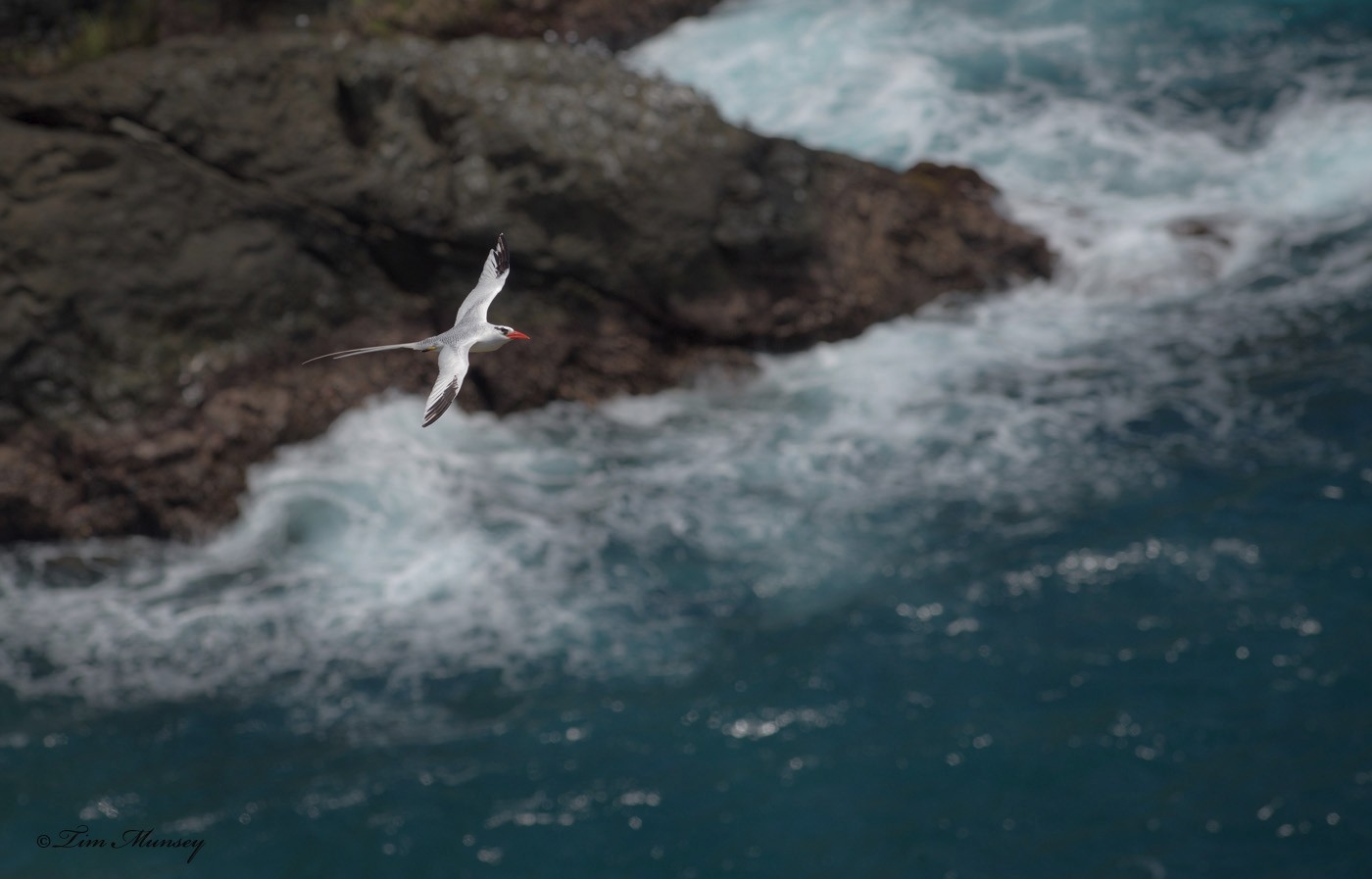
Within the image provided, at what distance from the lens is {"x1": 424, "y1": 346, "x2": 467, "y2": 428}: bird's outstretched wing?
4.81m

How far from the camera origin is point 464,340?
18.2 feet

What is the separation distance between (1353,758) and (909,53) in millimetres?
11022

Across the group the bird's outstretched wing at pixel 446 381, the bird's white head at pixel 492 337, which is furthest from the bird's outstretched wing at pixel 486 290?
the bird's outstretched wing at pixel 446 381

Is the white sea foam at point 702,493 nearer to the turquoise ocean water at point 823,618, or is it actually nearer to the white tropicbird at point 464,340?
the turquoise ocean water at point 823,618

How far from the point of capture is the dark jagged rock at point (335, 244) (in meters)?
10.8

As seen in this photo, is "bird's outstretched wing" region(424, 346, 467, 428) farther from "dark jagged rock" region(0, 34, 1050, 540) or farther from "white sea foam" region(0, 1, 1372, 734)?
"dark jagged rock" region(0, 34, 1050, 540)

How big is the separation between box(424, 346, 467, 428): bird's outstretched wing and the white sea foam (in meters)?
4.40

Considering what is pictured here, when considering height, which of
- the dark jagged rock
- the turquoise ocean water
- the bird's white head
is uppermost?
the bird's white head

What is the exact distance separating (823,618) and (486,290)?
452cm

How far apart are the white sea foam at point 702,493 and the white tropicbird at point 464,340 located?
13.3ft

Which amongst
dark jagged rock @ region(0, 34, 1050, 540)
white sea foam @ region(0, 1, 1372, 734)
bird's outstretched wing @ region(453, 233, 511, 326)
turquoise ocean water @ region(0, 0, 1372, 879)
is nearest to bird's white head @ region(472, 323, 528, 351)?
bird's outstretched wing @ region(453, 233, 511, 326)

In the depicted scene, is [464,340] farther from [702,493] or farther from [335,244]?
[335,244]

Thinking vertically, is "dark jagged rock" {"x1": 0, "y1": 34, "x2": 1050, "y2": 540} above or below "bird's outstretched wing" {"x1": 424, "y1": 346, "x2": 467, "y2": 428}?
below

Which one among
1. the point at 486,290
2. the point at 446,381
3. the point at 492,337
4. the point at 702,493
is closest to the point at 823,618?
the point at 702,493
